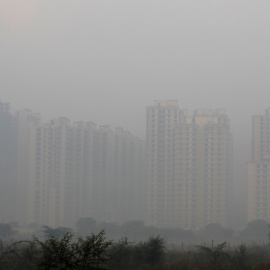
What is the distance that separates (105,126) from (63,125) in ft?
26.7

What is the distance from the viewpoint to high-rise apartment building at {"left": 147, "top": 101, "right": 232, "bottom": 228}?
86.9 meters

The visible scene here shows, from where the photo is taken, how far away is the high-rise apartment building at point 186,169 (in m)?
86.9

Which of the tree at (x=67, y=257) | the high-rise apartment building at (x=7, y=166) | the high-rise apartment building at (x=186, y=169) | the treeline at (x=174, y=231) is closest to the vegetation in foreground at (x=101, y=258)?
the tree at (x=67, y=257)

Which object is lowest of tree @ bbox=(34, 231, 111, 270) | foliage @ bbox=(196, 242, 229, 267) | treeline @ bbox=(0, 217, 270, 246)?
treeline @ bbox=(0, 217, 270, 246)

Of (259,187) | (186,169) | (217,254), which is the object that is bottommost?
(217,254)

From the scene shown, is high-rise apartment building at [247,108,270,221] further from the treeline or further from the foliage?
the foliage

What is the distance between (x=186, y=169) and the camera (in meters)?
90.8

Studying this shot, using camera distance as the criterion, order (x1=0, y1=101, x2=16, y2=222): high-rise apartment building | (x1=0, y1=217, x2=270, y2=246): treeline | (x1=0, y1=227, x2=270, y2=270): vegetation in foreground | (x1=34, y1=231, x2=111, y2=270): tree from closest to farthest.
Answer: (x1=34, y1=231, x2=111, y2=270): tree
(x1=0, y1=227, x2=270, y2=270): vegetation in foreground
(x1=0, y1=217, x2=270, y2=246): treeline
(x1=0, y1=101, x2=16, y2=222): high-rise apartment building

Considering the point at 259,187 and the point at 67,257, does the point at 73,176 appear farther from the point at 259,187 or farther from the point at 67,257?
the point at 67,257

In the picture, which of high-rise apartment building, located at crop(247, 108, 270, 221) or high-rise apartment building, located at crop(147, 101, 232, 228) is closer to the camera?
high-rise apartment building, located at crop(147, 101, 232, 228)

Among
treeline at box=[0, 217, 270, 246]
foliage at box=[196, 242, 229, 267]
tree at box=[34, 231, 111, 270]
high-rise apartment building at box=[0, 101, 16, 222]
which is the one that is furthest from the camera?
high-rise apartment building at box=[0, 101, 16, 222]

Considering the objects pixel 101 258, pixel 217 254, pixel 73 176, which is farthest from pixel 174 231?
pixel 101 258

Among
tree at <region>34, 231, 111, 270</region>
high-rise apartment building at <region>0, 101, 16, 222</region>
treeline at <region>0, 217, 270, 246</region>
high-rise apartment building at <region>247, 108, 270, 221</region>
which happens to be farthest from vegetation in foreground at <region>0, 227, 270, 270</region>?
high-rise apartment building at <region>0, 101, 16, 222</region>

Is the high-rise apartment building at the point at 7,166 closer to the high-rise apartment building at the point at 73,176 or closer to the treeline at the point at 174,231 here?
the high-rise apartment building at the point at 73,176
